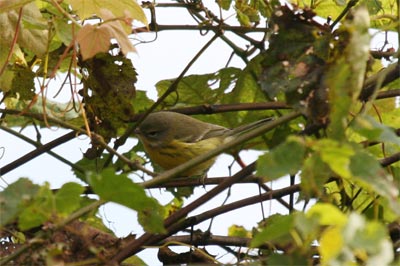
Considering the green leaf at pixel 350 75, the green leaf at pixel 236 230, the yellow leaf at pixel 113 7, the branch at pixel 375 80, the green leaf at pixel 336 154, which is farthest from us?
the green leaf at pixel 236 230

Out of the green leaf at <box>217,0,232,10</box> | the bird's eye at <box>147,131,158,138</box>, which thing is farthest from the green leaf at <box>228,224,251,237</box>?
the bird's eye at <box>147,131,158,138</box>

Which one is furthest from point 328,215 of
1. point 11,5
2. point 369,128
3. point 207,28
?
point 207,28

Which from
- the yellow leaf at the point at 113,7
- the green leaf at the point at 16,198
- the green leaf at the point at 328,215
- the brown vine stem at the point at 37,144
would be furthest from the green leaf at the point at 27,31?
the green leaf at the point at 328,215

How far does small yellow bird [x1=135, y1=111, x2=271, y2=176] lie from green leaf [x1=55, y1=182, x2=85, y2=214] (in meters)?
1.99

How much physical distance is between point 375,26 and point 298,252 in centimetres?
207

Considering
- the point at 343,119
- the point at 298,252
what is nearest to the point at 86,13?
the point at 343,119

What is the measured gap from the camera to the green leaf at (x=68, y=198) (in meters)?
1.76

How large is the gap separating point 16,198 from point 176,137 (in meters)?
2.82

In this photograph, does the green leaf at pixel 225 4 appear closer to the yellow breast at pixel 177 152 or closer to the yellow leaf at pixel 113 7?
the yellow leaf at pixel 113 7

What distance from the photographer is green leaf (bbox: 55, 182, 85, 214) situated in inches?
69.2

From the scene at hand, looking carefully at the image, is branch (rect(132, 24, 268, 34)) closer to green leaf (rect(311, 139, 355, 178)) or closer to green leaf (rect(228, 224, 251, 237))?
green leaf (rect(228, 224, 251, 237))

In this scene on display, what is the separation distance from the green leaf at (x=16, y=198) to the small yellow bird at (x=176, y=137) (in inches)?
77.8

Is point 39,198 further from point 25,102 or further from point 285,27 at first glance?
point 25,102

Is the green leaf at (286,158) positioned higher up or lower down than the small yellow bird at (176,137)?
lower down
